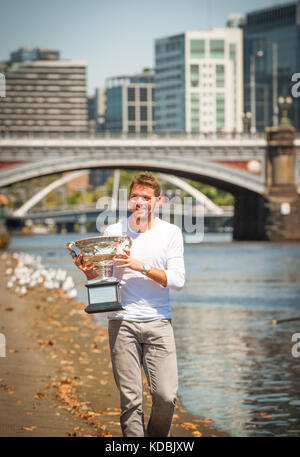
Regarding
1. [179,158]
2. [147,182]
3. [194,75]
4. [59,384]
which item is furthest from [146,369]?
[194,75]

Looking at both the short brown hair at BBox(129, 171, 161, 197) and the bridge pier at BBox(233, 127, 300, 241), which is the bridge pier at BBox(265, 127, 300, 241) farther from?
the short brown hair at BBox(129, 171, 161, 197)

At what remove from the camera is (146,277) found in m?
7.79

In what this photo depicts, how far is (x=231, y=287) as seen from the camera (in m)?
37.8

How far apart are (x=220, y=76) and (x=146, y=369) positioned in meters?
101

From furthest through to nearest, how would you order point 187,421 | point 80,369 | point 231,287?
point 231,287 < point 80,369 < point 187,421

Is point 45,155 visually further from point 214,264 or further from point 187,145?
point 214,264

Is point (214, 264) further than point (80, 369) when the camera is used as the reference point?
Yes

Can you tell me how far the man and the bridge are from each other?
70.7 m

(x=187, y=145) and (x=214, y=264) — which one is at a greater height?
(x=187, y=145)

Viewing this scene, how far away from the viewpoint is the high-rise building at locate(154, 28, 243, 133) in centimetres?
9779

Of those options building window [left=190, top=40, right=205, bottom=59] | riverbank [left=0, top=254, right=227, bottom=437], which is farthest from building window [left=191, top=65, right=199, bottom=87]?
riverbank [left=0, top=254, right=227, bottom=437]

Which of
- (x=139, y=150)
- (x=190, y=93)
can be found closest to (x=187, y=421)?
(x=139, y=150)

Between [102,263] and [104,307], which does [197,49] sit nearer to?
[102,263]
